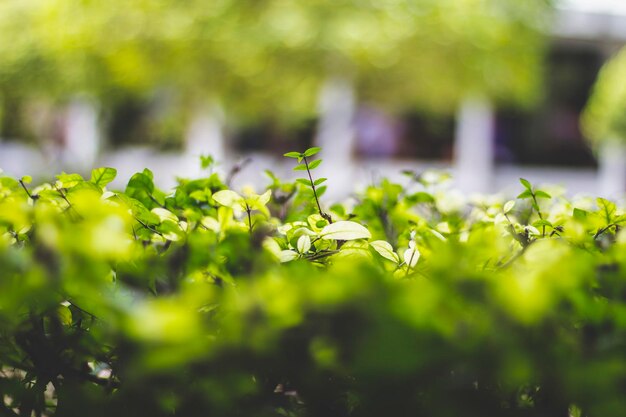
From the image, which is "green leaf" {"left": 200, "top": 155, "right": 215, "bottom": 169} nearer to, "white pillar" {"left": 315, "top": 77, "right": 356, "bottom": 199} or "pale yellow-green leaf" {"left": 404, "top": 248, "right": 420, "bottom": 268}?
"pale yellow-green leaf" {"left": 404, "top": 248, "right": 420, "bottom": 268}

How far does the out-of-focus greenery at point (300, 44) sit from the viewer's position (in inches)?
376

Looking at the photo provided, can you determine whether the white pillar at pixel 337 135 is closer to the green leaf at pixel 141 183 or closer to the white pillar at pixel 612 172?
the white pillar at pixel 612 172

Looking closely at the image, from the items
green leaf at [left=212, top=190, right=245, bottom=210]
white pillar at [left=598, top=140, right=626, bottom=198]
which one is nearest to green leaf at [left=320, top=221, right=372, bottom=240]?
green leaf at [left=212, top=190, right=245, bottom=210]

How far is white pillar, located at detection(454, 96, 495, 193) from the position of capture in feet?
56.1

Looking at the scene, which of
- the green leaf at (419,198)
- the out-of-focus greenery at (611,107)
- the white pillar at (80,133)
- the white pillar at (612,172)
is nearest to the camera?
the green leaf at (419,198)

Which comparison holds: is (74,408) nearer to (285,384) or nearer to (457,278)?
(285,384)

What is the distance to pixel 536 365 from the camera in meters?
0.62

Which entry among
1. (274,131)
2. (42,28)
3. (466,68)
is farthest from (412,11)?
(42,28)

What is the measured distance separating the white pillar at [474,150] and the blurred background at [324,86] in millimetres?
38

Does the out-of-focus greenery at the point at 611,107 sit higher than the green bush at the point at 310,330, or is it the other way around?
the green bush at the point at 310,330

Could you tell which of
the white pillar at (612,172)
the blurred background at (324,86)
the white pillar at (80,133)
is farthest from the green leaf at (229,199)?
the white pillar at (612,172)

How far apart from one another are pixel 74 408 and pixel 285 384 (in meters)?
0.30

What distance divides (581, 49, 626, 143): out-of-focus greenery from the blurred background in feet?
0.13

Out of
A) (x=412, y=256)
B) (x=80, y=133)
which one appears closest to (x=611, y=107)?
(x=412, y=256)
